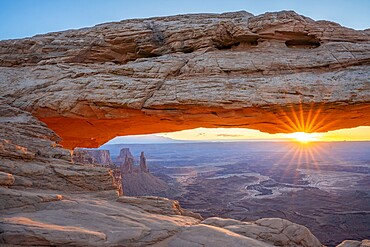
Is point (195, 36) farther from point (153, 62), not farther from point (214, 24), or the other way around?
point (153, 62)

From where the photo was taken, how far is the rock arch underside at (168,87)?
33.4 feet

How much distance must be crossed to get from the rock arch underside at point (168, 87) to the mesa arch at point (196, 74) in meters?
0.06

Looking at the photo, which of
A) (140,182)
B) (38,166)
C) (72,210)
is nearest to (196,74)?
(38,166)

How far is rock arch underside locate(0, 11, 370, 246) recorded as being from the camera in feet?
33.4

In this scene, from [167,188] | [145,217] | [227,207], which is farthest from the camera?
[167,188]

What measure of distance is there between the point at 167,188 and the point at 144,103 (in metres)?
67.1

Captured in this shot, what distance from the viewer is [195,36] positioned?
1714 centimetres

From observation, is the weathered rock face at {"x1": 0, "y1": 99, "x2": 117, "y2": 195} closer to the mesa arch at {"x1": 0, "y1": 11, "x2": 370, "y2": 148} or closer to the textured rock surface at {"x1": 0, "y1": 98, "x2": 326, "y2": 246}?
the textured rock surface at {"x1": 0, "y1": 98, "x2": 326, "y2": 246}

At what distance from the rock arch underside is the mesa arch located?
63 millimetres

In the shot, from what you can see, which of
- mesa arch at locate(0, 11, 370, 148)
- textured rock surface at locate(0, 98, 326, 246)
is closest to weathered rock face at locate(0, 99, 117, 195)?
textured rock surface at locate(0, 98, 326, 246)

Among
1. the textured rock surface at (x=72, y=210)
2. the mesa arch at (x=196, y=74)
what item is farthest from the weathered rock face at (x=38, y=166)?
the mesa arch at (x=196, y=74)

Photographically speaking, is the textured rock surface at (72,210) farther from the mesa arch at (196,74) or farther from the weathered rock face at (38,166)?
the mesa arch at (196,74)

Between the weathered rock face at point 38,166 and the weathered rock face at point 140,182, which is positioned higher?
the weathered rock face at point 38,166

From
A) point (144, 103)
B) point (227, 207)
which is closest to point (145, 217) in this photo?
point (144, 103)
